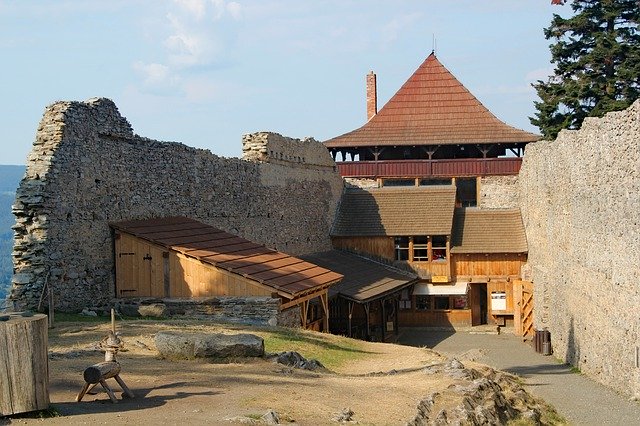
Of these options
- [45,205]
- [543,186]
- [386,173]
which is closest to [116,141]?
[45,205]

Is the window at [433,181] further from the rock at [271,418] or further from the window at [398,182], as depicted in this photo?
the rock at [271,418]

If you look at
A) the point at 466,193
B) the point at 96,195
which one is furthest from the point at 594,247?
the point at 466,193

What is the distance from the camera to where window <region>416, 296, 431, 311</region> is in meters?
36.7

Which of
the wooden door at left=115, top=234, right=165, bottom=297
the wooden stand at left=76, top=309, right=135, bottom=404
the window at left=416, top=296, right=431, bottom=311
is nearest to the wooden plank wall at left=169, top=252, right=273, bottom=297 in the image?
the wooden door at left=115, top=234, right=165, bottom=297

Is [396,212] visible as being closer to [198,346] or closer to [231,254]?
[231,254]

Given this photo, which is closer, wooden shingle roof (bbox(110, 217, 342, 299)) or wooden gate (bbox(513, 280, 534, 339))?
wooden shingle roof (bbox(110, 217, 342, 299))

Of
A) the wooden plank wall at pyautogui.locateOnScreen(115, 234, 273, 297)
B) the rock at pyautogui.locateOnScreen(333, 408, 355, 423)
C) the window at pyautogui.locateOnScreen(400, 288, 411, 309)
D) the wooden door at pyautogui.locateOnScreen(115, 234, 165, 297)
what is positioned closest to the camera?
the rock at pyautogui.locateOnScreen(333, 408, 355, 423)

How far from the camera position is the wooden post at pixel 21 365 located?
31.1 ft

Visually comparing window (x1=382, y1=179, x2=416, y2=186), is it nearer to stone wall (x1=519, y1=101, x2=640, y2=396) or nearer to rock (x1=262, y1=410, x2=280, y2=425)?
stone wall (x1=519, y1=101, x2=640, y2=396)

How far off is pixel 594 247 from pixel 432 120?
65.7 feet

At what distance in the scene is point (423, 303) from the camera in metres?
36.8

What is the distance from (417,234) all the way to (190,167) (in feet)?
43.2

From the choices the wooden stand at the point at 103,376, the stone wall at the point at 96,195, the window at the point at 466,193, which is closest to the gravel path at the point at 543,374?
the stone wall at the point at 96,195

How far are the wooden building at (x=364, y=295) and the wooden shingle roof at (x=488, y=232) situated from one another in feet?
7.89
